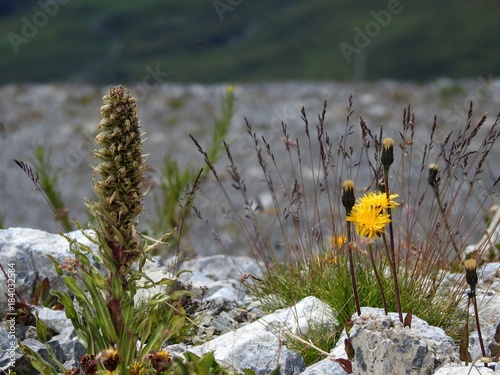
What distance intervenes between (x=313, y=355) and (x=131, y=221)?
3.86ft

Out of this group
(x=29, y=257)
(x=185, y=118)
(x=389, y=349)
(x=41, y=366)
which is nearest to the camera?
(x=389, y=349)

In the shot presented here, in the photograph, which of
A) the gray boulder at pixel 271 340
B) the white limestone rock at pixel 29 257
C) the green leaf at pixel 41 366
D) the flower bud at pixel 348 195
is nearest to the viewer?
the flower bud at pixel 348 195

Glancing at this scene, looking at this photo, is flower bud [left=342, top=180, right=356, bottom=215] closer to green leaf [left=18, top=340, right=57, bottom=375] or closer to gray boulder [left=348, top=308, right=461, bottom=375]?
gray boulder [left=348, top=308, right=461, bottom=375]

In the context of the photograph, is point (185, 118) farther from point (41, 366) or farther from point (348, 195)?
point (348, 195)

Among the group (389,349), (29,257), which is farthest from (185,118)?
(389,349)

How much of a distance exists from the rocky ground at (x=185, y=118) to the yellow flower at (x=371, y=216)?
9.61m

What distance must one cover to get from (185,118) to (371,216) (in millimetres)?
17322

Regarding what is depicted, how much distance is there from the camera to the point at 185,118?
20.2 metres

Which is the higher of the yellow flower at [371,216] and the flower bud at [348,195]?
the flower bud at [348,195]

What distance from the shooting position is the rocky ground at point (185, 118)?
15.1 metres

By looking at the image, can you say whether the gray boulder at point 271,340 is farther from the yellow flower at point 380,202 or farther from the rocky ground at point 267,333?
the yellow flower at point 380,202

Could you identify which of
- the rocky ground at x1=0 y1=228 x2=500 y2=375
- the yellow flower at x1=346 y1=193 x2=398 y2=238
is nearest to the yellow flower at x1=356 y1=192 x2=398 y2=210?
the yellow flower at x1=346 y1=193 x2=398 y2=238

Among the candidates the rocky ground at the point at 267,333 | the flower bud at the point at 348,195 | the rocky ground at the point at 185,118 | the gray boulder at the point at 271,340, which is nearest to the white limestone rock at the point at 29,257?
the rocky ground at the point at 267,333

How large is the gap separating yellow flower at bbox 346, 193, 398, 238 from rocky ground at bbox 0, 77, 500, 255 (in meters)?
9.61
